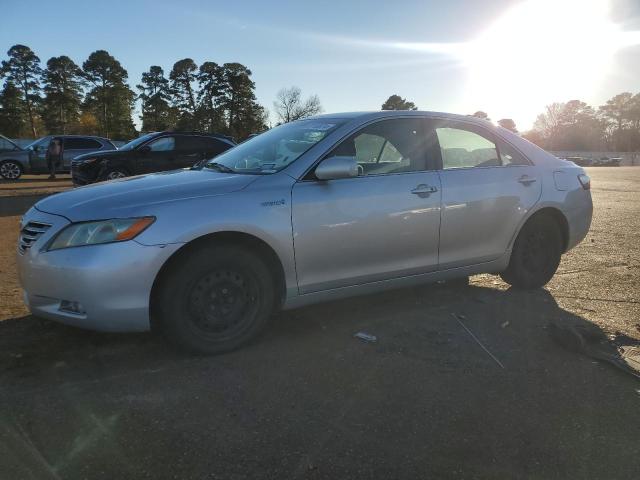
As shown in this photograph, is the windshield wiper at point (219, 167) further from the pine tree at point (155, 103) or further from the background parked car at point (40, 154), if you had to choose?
the pine tree at point (155, 103)

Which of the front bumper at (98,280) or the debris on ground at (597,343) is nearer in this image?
the front bumper at (98,280)

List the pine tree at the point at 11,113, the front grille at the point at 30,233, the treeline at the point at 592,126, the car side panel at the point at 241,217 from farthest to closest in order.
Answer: the treeline at the point at 592,126 < the pine tree at the point at 11,113 < the front grille at the point at 30,233 < the car side panel at the point at 241,217

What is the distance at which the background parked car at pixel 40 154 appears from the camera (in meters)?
19.4

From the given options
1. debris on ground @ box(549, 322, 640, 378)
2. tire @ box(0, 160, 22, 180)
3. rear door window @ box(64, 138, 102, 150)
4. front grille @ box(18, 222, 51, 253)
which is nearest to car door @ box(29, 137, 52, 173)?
tire @ box(0, 160, 22, 180)

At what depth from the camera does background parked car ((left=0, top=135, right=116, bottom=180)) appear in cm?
1938

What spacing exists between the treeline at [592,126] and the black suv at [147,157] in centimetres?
10453

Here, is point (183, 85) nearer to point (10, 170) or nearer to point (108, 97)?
point (108, 97)

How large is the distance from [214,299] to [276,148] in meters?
1.44

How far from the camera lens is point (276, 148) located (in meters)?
4.25

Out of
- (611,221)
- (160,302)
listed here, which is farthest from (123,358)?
(611,221)

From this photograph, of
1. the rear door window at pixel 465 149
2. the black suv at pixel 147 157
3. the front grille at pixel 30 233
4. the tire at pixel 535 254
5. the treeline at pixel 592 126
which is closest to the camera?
the front grille at pixel 30 233

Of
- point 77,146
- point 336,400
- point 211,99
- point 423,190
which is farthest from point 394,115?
point 211,99

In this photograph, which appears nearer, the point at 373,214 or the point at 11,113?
the point at 373,214

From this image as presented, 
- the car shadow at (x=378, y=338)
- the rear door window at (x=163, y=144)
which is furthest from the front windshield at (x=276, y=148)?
the rear door window at (x=163, y=144)
